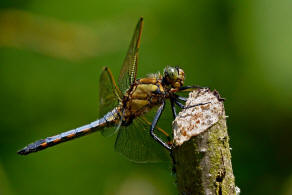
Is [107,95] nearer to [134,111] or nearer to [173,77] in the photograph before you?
[134,111]

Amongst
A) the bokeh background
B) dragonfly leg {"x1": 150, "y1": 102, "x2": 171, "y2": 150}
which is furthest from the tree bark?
the bokeh background

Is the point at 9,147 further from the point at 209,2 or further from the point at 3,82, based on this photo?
the point at 209,2

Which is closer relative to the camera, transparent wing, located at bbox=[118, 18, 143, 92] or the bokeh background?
transparent wing, located at bbox=[118, 18, 143, 92]

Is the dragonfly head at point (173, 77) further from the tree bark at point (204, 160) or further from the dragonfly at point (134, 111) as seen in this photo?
the tree bark at point (204, 160)

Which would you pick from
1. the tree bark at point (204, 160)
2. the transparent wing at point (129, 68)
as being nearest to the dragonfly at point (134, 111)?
the transparent wing at point (129, 68)

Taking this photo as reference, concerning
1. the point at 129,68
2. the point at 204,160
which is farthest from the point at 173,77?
the point at 204,160

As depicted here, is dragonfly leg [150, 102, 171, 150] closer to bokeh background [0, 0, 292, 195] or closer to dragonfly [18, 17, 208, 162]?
dragonfly [18, 17, 208, 162]
